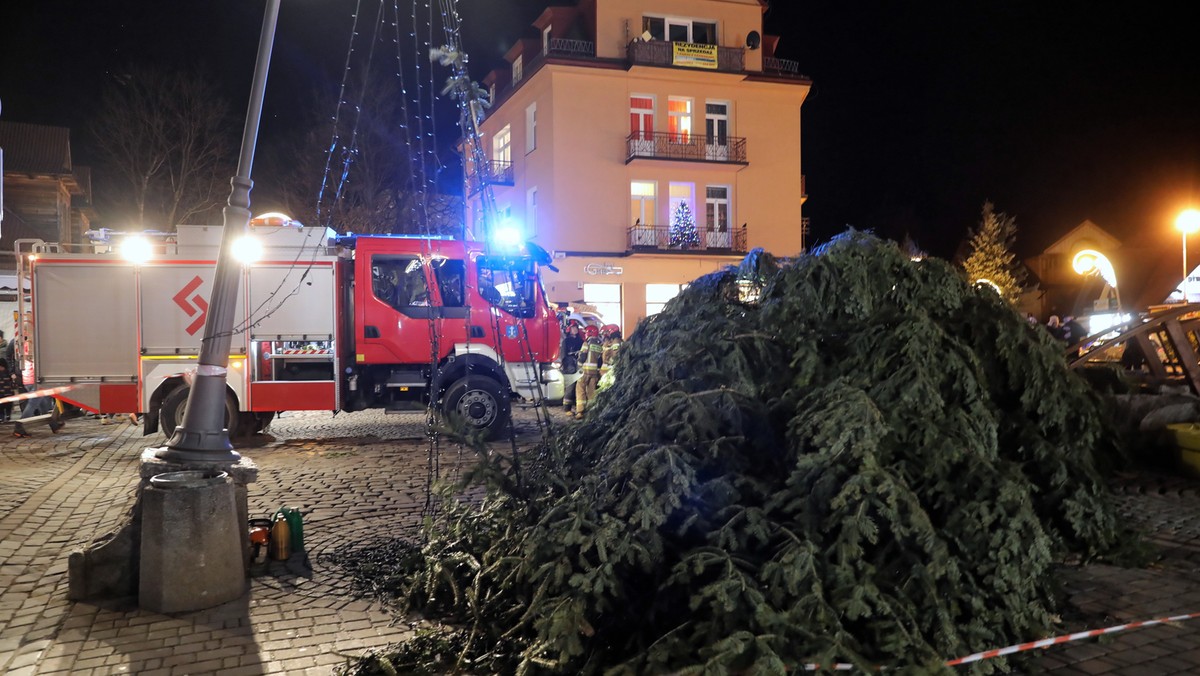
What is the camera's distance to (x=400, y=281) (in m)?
12.5

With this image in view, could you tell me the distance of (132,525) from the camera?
224 inches

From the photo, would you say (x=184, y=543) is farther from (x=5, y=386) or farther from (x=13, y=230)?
(x=13, y=230)

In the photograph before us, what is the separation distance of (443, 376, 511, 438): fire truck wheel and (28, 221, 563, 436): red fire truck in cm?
2

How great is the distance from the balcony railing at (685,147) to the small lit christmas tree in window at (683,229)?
2.04m

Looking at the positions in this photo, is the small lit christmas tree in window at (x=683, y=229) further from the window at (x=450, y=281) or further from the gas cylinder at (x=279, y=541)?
the gas cylinder at (x=279, y=541)

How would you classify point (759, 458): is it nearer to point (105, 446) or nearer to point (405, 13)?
point (405, 13)

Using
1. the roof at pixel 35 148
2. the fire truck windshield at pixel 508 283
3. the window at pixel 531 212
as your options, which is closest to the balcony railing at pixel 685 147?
the window at pixel 531 212

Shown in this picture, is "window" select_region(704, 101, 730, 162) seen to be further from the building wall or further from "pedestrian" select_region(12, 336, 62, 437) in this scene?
→ "pedestrian" select_region(12, 336, 62, 437)

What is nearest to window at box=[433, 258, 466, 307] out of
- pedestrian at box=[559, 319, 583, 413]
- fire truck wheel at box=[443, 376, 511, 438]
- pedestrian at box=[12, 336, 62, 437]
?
fire truck wheel at box=[443, 376, 511, 438]

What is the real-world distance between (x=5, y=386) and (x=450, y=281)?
921 cm

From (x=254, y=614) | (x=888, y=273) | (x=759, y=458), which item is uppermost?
(x=888, y=273)

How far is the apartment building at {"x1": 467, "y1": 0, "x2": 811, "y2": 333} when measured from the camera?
30.9 meters

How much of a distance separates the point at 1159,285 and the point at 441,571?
669 inches

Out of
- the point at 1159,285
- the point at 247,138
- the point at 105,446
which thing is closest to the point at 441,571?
the point at 247,138
